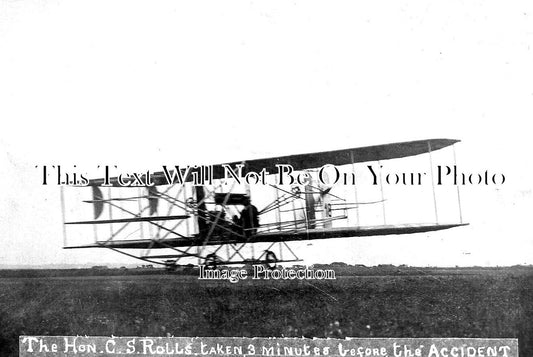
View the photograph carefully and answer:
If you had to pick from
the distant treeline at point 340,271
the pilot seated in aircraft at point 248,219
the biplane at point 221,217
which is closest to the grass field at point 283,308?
the distant treeline at point 340,271

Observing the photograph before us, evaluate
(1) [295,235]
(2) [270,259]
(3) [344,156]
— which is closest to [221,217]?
(2) [270,259]

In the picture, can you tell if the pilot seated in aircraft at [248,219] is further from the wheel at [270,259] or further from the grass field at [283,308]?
the grass field at [283,308]

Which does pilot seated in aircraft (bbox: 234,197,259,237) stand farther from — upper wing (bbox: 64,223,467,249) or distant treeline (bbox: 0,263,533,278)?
distant treeline (bbox: 0,263,533,278)

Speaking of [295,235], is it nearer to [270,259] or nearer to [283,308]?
[270,259]

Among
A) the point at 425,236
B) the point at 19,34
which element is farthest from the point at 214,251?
the point at 19,34

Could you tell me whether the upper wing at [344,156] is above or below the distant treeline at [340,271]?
above

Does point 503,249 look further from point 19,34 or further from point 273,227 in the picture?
point 19,34
